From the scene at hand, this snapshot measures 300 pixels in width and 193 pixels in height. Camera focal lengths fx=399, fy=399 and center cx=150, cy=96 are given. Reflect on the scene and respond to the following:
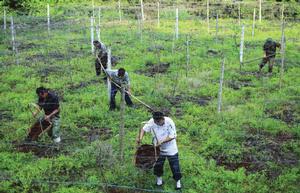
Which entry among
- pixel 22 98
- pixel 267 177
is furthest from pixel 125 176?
pixel 22 98

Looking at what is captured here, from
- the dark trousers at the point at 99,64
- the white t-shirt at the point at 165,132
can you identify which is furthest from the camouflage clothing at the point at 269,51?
the white t-shirt at the point at 165,132

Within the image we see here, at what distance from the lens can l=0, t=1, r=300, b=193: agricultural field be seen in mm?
7457

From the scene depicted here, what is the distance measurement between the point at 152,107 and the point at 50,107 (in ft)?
11.0

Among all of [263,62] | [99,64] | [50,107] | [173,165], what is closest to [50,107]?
[50,107]

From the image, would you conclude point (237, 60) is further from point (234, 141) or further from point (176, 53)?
point (234, 141)

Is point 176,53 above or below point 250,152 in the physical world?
above

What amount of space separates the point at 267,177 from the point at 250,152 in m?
1.04

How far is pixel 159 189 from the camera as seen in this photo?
7117 mm

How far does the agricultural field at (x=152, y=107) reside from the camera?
7457 millimetres

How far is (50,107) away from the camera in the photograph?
866cm

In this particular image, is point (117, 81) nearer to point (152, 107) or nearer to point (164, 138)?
point (152, 107)

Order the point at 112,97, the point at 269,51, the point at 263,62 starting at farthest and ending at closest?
the point at 263,62 → the point at 269,51 → the point at 112,97

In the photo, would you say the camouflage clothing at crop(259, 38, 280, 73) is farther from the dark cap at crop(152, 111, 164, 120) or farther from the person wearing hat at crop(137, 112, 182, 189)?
the dark cap at crop(152, 111, 164, 120)

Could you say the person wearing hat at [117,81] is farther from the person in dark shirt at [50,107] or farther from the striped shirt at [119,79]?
the person in dark shirt at [50,107]
